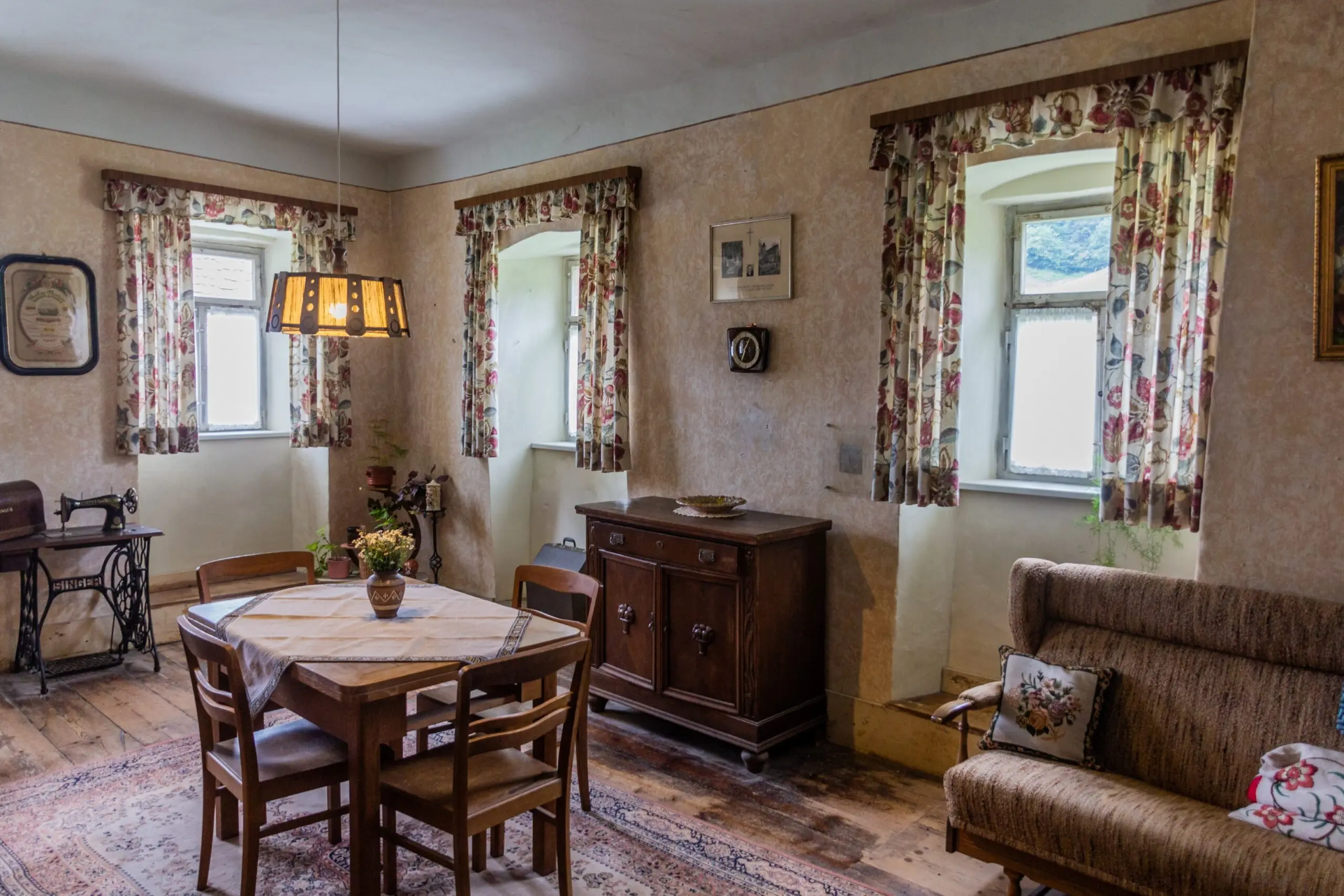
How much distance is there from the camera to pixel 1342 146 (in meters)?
2.61

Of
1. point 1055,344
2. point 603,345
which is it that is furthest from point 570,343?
point 1055,344

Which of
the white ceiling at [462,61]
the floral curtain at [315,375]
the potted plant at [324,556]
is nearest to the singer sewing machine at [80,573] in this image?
the potted plant at [324,556]

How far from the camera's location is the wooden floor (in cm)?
300

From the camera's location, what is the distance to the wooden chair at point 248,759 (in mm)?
2447

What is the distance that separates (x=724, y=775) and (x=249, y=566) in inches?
76.2

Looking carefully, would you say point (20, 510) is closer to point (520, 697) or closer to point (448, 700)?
point (448, 700)

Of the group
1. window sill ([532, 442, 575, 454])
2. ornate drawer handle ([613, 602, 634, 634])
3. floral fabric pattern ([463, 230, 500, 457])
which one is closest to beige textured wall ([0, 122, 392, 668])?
floral fabric pattern ([463, 230, 500, 457])

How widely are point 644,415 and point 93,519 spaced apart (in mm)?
2892

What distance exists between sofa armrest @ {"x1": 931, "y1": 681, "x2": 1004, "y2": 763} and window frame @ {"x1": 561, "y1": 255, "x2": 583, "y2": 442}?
3471mm

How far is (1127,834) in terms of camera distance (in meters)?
2.38

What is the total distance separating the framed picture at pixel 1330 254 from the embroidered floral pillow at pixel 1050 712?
1.14 metres

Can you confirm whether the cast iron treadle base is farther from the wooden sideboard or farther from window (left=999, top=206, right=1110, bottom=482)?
window (left=999, top=206, right=1110, bottom=482)

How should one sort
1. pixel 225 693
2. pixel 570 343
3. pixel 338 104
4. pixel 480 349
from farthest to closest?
pixel 570 343 < pixel 480 349 < pixel 338 104 < pixel 225 693

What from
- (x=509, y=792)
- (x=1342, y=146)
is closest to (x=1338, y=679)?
(x=1342, y=146)
